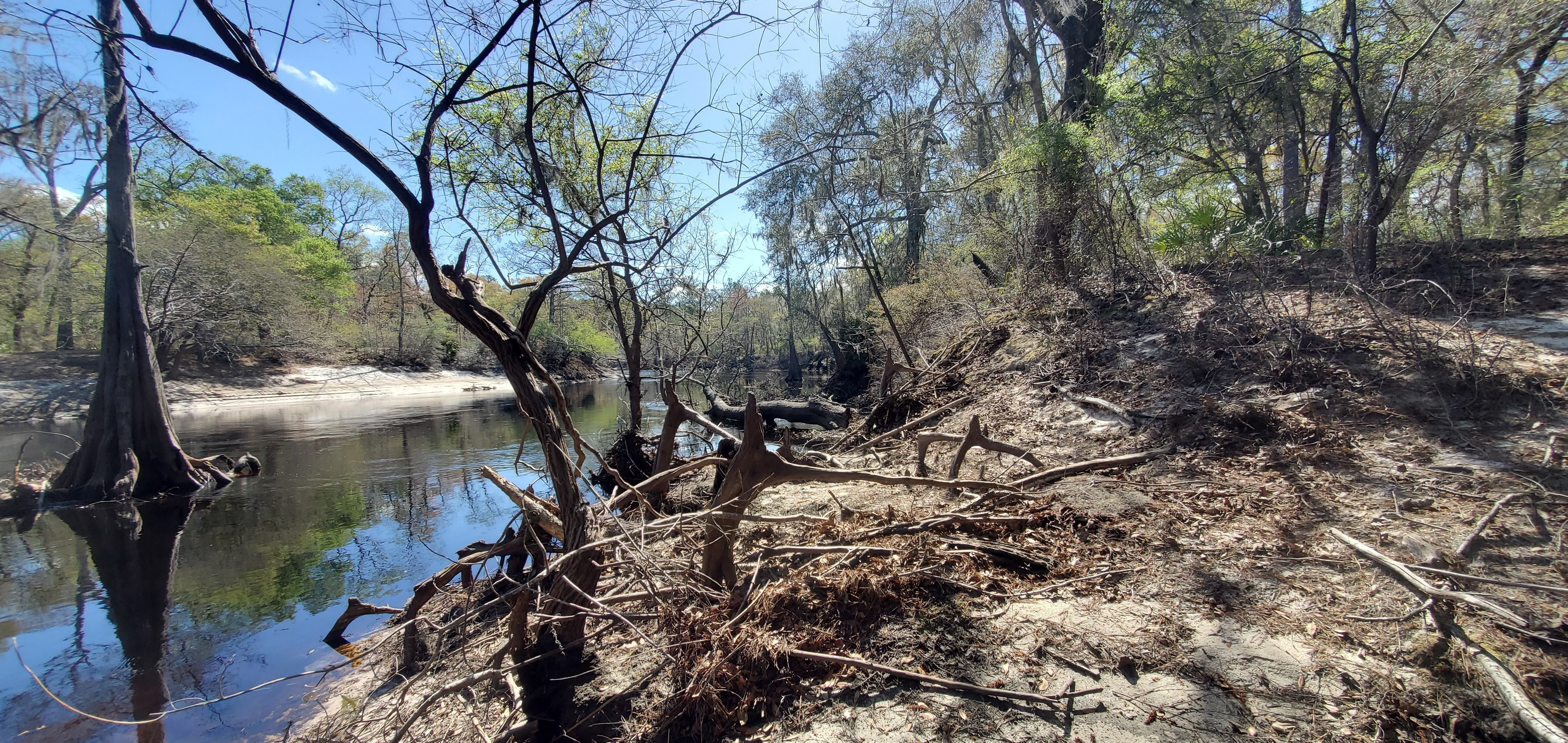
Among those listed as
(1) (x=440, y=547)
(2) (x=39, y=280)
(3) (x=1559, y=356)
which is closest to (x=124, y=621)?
(1) (x=440, y=547)

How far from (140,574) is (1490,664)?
1161 centimetres

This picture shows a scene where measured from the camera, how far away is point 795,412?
14.3 meters

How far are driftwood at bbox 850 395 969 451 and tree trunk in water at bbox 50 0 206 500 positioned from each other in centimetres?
1241

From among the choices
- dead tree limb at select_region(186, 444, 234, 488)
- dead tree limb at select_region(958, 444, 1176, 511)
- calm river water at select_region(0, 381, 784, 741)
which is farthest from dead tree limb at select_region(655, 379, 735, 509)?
dead tree limb at select_region(186, 444, 234, 488)

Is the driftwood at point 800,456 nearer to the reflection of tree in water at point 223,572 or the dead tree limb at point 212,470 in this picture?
the reflection of tree in water at point 223,572

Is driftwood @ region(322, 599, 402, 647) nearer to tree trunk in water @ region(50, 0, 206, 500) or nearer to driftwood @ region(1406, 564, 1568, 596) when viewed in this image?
driftwood @ region(1406, 564, 1568, 596)

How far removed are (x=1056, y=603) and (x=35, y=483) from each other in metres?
16.1

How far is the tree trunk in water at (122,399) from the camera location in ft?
32.3

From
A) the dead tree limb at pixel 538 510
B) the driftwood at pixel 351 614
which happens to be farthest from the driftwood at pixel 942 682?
the driftwood at pixel 351 614

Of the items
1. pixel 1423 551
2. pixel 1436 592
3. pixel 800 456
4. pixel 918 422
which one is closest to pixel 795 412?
pixel 918 422

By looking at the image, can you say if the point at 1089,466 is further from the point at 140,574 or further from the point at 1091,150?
the point at 140,574

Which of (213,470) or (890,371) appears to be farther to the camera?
(213,470)

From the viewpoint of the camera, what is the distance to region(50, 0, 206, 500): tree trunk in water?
9836mm

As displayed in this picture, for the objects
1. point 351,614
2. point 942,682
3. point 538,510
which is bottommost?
point 351,614
